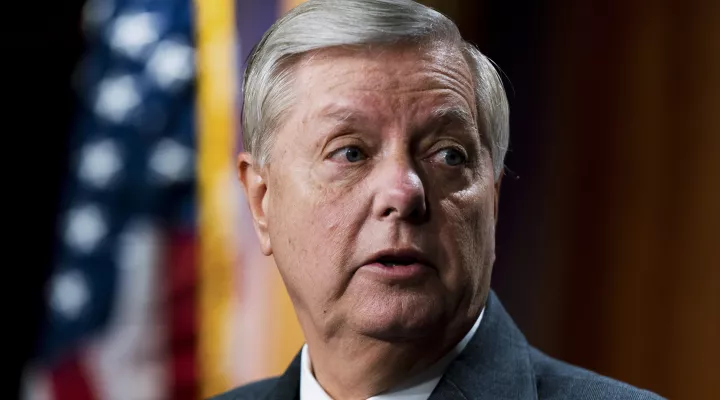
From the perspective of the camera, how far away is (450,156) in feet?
5.52

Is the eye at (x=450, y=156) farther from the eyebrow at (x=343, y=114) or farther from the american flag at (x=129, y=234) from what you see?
the american flag at (x=129, y=234)

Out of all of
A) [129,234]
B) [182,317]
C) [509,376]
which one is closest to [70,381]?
[182,317]

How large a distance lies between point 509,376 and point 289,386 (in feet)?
1.46

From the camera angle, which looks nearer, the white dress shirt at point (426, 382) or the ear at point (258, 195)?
the white dress shirt at point (426, 382)

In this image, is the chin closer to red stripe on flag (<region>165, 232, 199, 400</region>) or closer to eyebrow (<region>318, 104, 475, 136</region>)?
eyebrow (<region>318, 104, 475, 136</region>)

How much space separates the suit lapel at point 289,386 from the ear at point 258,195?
23 cm

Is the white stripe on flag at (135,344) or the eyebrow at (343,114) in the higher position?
the eyebrow at (343,114)

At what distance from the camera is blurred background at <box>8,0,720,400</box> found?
3.23m

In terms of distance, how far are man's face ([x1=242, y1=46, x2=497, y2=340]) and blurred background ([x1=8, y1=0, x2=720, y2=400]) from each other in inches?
66.8

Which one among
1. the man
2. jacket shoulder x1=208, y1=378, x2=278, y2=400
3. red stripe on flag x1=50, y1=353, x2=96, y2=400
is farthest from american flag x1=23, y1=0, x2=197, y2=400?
the man

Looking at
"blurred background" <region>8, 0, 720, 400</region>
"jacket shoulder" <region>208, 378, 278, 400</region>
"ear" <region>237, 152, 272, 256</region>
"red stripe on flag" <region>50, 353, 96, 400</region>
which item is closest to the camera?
"ear" <region>237, 152, 272, 256</region>

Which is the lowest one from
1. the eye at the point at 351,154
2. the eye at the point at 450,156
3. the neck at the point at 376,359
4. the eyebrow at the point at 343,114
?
the neck at the point at 376,359

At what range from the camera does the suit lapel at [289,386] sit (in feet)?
6.16

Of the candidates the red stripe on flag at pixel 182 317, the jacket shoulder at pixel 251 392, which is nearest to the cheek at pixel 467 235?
the jacket shoulder at pixel 251 392
